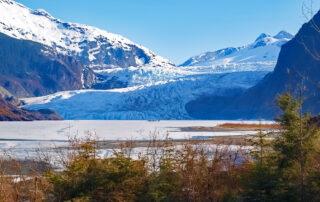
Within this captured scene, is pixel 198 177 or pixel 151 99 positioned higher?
pixel 151 99

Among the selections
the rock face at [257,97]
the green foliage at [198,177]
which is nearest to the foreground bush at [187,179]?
the green foliage at [198,177]

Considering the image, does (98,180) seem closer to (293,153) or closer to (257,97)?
(293,153)

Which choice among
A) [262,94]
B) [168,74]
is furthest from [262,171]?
[168,74]

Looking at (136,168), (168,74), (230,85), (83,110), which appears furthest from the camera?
(168,74)

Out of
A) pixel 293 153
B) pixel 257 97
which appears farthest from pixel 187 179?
pixel 257 97

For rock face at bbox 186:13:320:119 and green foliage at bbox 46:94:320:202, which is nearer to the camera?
green foliage at bbox 46:94:320:202

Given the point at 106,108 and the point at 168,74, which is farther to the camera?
the point at 168,74

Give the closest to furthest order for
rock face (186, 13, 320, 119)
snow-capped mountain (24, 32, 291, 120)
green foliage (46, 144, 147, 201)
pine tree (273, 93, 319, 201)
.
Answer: green foliage (46, 144, 147, 201)
pine tree (273, 93, 319, 201)
snow-capped mountain (24, 32, 291, 120)
rock face (186, 13, 320, 119)

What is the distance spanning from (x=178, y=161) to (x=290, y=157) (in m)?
1.84

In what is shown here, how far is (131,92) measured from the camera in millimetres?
124312

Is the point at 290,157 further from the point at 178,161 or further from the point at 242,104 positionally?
the point at 242,104

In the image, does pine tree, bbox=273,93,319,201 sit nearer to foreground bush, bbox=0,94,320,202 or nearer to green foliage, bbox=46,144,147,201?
foreground bush, bbox=0,94,320,202

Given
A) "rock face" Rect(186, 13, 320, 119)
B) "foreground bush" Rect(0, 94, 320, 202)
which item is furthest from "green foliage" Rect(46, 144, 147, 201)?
"rock face" Rect(186, 13, 320, 119)

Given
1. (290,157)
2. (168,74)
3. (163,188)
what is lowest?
(163,188)
